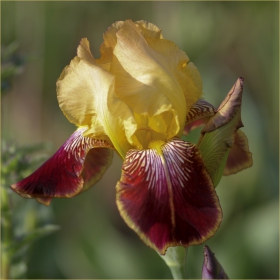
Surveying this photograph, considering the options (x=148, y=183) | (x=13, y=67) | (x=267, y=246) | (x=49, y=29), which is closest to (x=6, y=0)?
(x=49, y=29)

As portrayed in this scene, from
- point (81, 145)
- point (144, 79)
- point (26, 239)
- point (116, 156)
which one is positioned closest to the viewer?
point (144, 79)

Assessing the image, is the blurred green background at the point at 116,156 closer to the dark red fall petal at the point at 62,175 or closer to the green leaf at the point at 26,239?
the green leaf at the point at 26,239

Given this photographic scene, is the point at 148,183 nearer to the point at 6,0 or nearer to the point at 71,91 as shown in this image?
the point at 71,91

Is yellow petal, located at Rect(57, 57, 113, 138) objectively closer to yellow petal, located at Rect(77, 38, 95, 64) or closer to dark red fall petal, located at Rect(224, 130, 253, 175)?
yellow petal, located at Rect(77, 38, 95, 64)

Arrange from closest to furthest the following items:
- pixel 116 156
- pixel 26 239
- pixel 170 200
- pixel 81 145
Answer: pixel 170 200
pixel 81 145
pixel 26 239
pixel 116 156

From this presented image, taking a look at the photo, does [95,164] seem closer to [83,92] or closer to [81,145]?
[81,145]

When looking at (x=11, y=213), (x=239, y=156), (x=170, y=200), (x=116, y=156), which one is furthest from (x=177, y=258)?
(x=116, y=156)

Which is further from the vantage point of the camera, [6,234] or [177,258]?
[6,234]

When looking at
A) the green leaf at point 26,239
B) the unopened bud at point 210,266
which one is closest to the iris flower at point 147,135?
the unopened bud at point 210,266

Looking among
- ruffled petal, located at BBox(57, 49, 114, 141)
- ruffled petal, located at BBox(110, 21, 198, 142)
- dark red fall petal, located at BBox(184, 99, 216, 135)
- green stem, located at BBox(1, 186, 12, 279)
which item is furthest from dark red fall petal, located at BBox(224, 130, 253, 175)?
green stem, located at BBox(1, 186, 12, 279)
